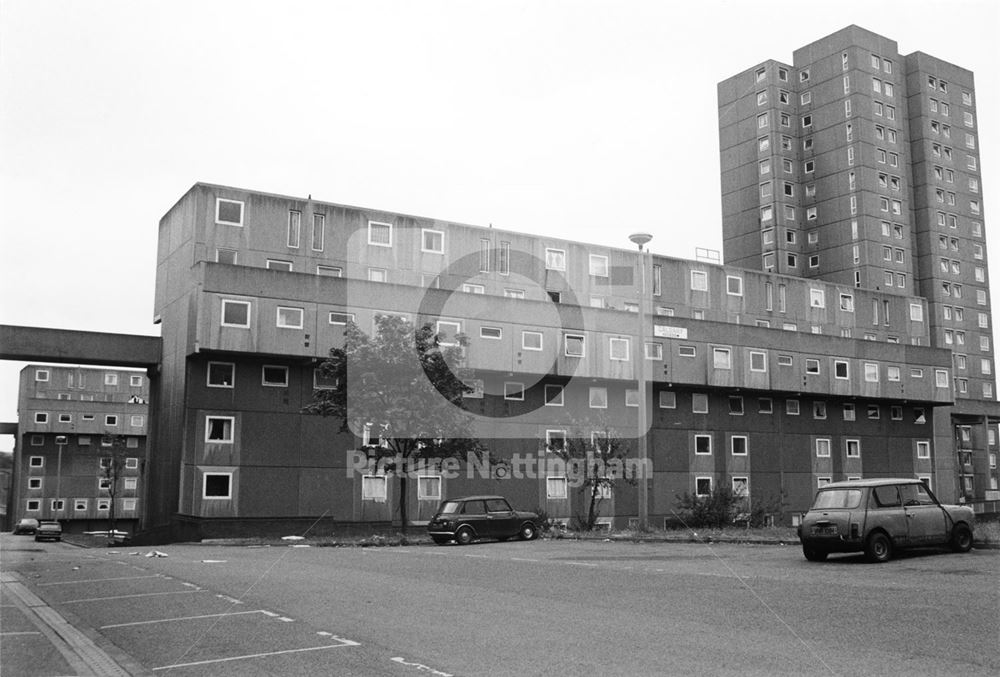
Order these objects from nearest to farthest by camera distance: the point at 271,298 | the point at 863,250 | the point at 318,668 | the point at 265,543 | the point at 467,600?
the point at 318,668 < the point at 467,600 < the point at 265,543 < the point at 271,298 < the point at 863,250

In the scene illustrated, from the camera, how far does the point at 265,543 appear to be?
37375 millimetres

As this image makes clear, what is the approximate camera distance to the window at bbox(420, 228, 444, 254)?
5218 cm

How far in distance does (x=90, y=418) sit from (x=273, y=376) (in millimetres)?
61890

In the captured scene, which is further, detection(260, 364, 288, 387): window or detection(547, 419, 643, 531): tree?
detection(260, 364, 288, 387): window

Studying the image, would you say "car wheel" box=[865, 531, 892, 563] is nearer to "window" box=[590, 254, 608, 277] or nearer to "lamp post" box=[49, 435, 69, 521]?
"window" box=[590, 254, 608, 277]

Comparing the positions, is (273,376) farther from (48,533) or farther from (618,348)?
(48,533)

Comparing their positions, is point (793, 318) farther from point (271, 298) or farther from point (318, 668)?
point (318, 668)

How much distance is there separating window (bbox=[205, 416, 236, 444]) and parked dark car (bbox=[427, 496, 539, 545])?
1703 centimetres

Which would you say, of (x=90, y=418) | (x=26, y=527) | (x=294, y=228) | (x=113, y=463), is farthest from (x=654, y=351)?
(x=90, y=418)

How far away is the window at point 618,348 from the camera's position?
53781mm

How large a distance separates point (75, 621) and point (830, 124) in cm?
8841

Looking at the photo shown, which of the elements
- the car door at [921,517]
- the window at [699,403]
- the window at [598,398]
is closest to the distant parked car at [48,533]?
the window at [598,398]

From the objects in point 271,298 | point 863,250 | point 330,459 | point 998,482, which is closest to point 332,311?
point 271,298

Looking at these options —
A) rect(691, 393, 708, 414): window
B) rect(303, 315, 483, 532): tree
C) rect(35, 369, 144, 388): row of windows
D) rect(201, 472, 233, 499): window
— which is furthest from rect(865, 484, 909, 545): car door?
rect(35, 369, 144, 388): row of windows
